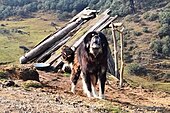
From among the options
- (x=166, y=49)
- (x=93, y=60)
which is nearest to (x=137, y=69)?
(x=166, y=49)

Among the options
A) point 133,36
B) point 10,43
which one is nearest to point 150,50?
point 133,36

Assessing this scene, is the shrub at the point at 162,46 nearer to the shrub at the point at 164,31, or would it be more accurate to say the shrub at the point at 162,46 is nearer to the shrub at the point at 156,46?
the shrub at the point at 156,46

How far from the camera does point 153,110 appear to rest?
10.8 m

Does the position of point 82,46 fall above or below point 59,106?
above

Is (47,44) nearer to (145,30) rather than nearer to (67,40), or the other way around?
(67,40)

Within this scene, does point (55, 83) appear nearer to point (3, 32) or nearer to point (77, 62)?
point (77, 62)

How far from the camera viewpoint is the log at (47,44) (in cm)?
1936

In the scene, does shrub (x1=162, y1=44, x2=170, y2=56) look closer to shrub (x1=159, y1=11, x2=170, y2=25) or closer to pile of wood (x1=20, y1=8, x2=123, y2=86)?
shrub (x1=159, y1=11, x2=170, y2=25)

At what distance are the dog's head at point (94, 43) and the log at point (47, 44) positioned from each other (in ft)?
28.4

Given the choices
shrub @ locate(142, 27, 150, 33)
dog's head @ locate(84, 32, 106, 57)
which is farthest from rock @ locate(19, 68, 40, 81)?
shrub @ locate(142, 27, 150, 33)

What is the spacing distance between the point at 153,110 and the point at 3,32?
200 feet

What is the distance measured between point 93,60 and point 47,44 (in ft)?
30.1

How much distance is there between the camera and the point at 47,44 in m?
20.0

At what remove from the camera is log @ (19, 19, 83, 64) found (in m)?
19.4
